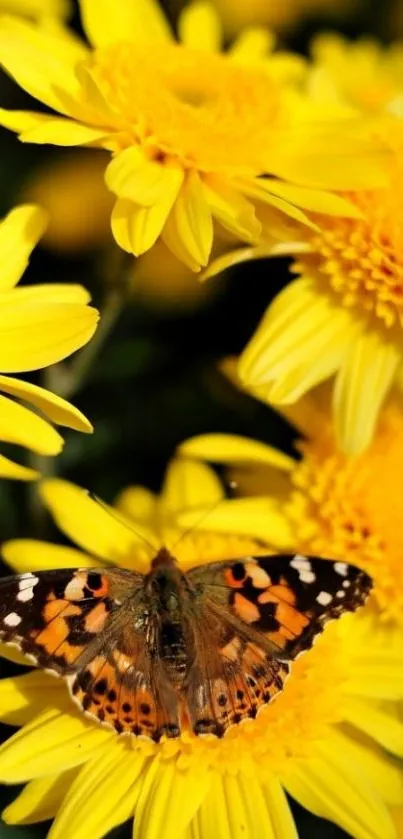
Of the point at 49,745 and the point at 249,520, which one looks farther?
the point at 249,520

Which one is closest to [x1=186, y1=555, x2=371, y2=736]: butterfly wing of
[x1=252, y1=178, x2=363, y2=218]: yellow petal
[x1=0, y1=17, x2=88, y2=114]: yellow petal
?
[x1=252, y1=178, x2=363, y2=218]: yellow petal

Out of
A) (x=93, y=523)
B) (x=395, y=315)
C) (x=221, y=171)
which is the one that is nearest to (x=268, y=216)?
(x=221, y=171)

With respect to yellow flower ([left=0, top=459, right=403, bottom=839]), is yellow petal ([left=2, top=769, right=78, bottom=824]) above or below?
below

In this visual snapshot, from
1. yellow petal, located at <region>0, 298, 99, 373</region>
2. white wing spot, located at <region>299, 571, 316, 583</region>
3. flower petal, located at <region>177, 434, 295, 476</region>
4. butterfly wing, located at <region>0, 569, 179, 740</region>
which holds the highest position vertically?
yellow petal, located at <region>0, 298, 99, 373</region>

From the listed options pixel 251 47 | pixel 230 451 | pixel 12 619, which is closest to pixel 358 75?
pixel 251 47

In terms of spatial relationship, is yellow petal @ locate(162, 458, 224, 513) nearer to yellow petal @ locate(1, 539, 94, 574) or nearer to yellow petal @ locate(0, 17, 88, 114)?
yellow petal @ locate(1, 539, 94, 574)

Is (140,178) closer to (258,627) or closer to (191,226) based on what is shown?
(191,226)
